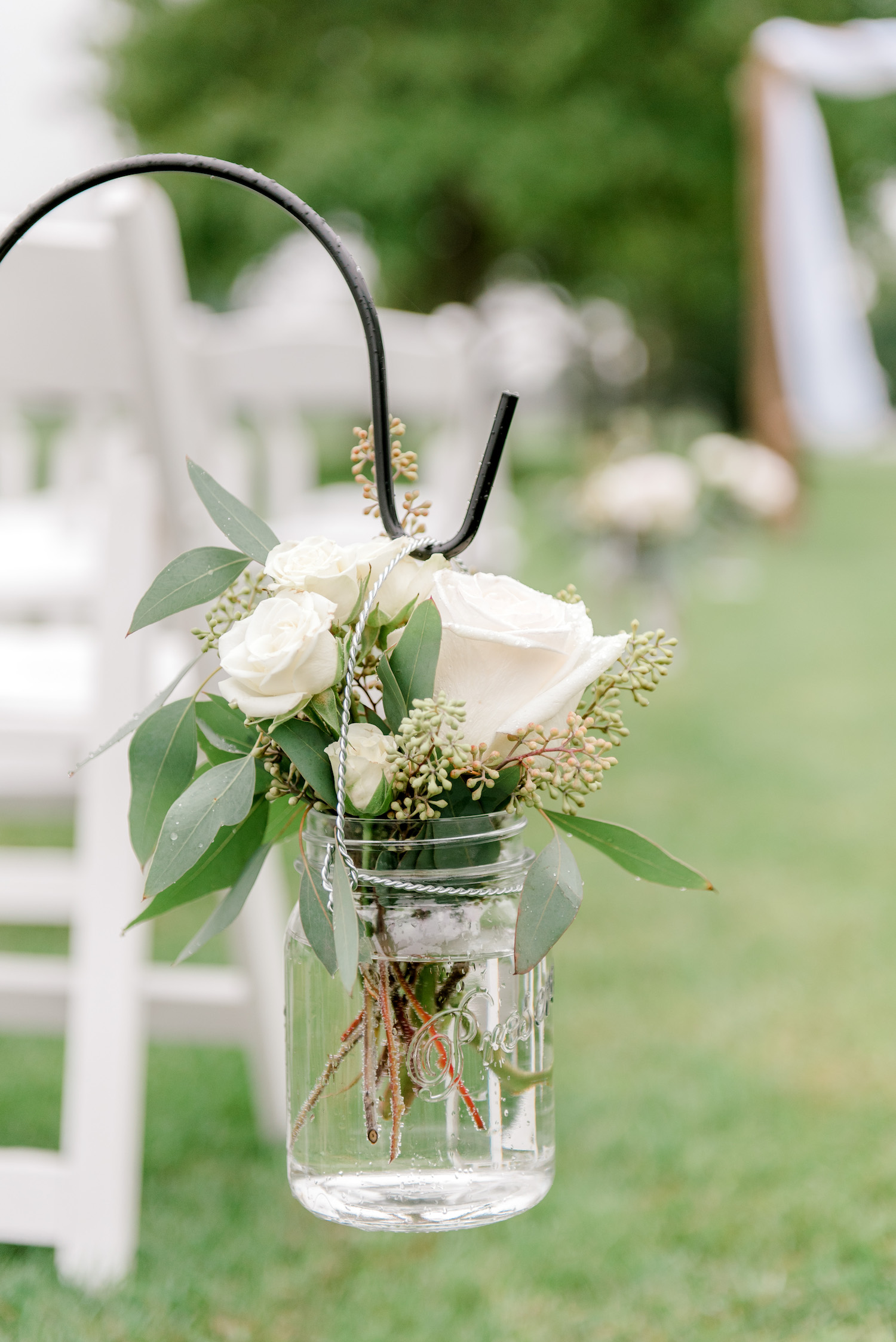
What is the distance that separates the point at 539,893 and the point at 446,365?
1.70 meters

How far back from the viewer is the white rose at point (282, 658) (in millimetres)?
536

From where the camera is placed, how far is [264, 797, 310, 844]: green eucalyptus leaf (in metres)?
0.66

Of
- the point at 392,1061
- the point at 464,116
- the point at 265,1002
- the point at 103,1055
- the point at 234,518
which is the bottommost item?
the point at 265,1002

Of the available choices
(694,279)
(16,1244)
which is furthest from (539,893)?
(694,279)

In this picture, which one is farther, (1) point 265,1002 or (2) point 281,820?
(1) point 265,1002

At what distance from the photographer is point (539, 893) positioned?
58cm

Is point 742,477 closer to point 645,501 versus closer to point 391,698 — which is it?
point 645,501

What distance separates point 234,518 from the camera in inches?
24.0

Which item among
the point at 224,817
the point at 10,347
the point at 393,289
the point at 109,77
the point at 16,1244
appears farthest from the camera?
the point at 109,77

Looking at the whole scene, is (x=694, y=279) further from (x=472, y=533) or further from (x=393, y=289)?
(x=472, y=533)

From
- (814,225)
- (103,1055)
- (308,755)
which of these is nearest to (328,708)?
(308,755)

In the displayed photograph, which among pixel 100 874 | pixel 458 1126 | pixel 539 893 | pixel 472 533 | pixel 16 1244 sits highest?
pixel 472 533

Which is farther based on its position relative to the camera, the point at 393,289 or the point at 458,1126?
the point at 393,289

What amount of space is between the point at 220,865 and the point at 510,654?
200 mm
